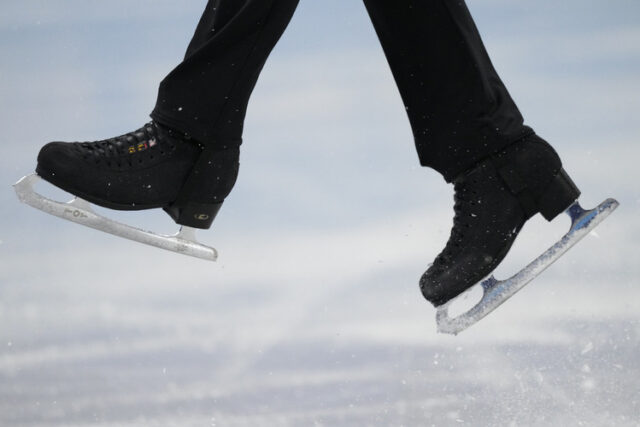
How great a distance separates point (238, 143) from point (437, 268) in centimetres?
66

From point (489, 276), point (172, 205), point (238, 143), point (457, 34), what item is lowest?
point (489, 276)

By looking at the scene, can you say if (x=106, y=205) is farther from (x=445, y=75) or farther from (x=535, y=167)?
(x=535, y=167)

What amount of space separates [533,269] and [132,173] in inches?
44.8

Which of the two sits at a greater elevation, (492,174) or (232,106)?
(232,106)

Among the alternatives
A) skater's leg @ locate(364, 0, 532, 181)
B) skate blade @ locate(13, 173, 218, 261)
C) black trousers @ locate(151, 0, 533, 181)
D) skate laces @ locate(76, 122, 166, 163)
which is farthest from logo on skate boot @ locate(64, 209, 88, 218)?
skater's leg @ locate(364, 0, 532, 181)

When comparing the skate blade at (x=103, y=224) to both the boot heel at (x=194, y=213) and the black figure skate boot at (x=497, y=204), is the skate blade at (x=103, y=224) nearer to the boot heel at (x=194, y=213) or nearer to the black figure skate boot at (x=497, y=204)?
the boot heel at (x=194, y=213)

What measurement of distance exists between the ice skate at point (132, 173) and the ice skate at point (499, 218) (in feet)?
2.18

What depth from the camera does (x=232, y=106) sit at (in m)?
2.67

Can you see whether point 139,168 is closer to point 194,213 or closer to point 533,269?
point 194,213

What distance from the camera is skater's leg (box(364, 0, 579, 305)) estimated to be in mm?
2609

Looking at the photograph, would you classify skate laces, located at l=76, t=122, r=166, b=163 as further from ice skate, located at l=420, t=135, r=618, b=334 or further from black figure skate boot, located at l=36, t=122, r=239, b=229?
ice skate, located at l=420, t=135, r=618, b=334

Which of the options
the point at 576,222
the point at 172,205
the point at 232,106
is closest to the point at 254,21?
the point at 232,106

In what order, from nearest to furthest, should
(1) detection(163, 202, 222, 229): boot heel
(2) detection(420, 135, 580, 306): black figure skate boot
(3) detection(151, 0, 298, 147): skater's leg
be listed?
(3) detection(151, 0, 298, 147): skater's leg
(2) detection(420, 135, 580, 306): black figure skate boot
(1) detection(163, 202, 222, 229): boot heel

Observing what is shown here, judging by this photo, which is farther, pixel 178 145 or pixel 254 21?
pixel 178 145
